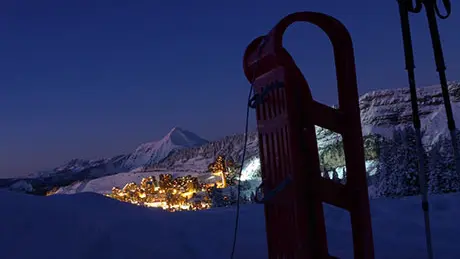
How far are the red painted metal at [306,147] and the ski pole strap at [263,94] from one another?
0.03m

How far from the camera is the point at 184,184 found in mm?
25078

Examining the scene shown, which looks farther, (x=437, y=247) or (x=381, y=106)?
(x=381, y=106)

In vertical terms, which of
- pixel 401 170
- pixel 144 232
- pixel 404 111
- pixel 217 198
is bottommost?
pixel 217 198

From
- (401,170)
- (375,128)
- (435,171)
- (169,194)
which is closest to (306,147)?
(169,194)

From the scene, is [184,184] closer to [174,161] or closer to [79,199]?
[79,199]

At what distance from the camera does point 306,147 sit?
246cm

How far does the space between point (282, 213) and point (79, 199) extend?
12.1 feet

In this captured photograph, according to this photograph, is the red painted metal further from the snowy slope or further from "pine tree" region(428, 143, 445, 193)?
the snowy slope

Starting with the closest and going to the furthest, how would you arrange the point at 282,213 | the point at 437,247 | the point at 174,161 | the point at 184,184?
1. the point at 282,213
2. the point at 437,247
3. the point at 184,184
4. the point at 174,161

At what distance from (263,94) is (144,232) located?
269 cm

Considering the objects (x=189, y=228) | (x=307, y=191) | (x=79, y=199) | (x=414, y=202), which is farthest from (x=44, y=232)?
(x=414, y=202)

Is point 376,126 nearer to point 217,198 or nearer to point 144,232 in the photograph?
point 217,198

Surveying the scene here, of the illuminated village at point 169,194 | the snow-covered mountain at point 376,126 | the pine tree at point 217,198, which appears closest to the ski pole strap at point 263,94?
the illuminated village at point 169,194

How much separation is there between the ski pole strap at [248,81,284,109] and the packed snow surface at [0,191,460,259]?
212 centimetres
